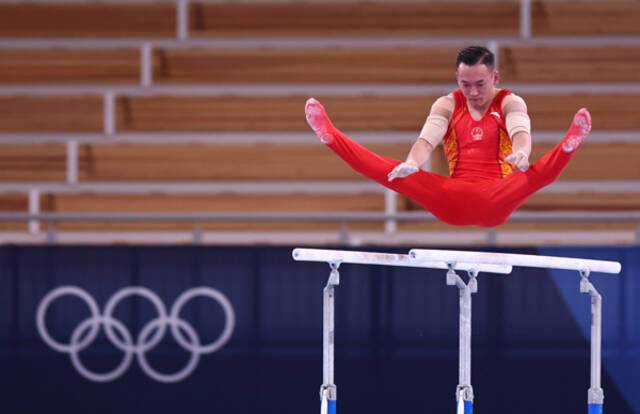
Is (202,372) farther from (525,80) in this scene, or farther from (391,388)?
(525,80)

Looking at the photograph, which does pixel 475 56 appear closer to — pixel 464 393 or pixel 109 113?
pixel 464 393

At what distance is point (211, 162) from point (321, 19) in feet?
5.80

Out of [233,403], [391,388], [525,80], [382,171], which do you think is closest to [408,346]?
[391,388]

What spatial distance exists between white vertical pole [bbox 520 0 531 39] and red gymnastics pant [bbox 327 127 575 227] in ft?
14.5

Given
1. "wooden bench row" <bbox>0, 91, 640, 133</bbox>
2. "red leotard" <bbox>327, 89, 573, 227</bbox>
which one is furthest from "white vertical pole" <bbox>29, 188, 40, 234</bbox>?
"red leotard" <bbox>327, 89, 573, 227</bbox>

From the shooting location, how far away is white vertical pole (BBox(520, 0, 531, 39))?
8.92 metres

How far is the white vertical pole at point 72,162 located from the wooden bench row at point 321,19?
4.21 ft

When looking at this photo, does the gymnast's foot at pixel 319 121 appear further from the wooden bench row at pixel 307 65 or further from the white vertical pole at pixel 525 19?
the white vertical pole at pixel 525 19

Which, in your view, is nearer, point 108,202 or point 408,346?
point 408,346

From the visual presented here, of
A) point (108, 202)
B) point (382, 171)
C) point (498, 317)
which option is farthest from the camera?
point (108, 202)

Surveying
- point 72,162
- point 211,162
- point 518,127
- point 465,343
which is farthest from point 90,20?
point 465,343

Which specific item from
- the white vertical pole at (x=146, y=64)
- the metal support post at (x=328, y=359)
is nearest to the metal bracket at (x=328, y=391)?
the metal support post at (x=328, y=359)

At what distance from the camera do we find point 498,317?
641cm

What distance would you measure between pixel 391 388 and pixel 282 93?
10.8 ft
